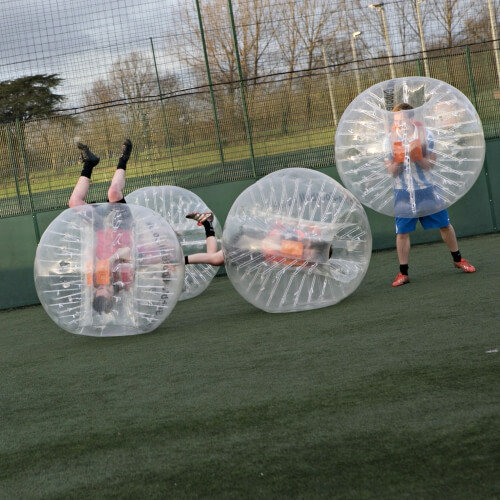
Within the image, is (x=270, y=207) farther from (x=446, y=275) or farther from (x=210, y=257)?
(x=446, y=275)

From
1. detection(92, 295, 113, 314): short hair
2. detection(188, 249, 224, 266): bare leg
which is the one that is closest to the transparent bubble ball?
detection(188, 249, 224, 266): bare leg

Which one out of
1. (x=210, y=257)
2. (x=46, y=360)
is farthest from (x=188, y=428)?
(x=210, y=257)

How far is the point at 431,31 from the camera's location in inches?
396

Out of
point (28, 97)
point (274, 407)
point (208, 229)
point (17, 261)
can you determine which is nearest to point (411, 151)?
point (208, 229)

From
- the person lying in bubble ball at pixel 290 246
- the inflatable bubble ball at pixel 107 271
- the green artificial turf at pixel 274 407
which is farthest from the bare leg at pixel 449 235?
the inflatable bubble ball at pixel 107 271

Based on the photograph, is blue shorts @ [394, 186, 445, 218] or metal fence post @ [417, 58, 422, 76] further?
metal fence post @ [417, 58, 422, 76]

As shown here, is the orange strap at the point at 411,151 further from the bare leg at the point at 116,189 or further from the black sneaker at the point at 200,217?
the bare leg at the point at 116,189

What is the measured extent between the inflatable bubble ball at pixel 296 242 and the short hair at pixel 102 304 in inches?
37.7

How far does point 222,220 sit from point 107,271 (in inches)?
167

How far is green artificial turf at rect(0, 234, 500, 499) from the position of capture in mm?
2873

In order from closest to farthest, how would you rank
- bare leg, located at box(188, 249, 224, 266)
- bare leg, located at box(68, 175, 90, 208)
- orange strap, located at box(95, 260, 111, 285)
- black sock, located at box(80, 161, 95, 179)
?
orange strap, located at box(95, 260, 111, 285) < bare leg, located at box(68, 175, 90, 208) < bare leg, located at box(188, 249, 224, 266) < black sock, located at box(80, 161, 95, 179)

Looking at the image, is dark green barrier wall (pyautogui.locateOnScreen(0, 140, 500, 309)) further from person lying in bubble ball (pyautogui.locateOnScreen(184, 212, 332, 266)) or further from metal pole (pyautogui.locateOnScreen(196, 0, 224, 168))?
person lying in bubble ball (pyautogui.locateOnScreen(184, 212, 332, 266))

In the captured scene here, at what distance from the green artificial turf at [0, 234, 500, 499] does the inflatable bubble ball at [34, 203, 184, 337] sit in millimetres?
227

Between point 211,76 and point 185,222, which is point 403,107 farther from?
point 211,76
